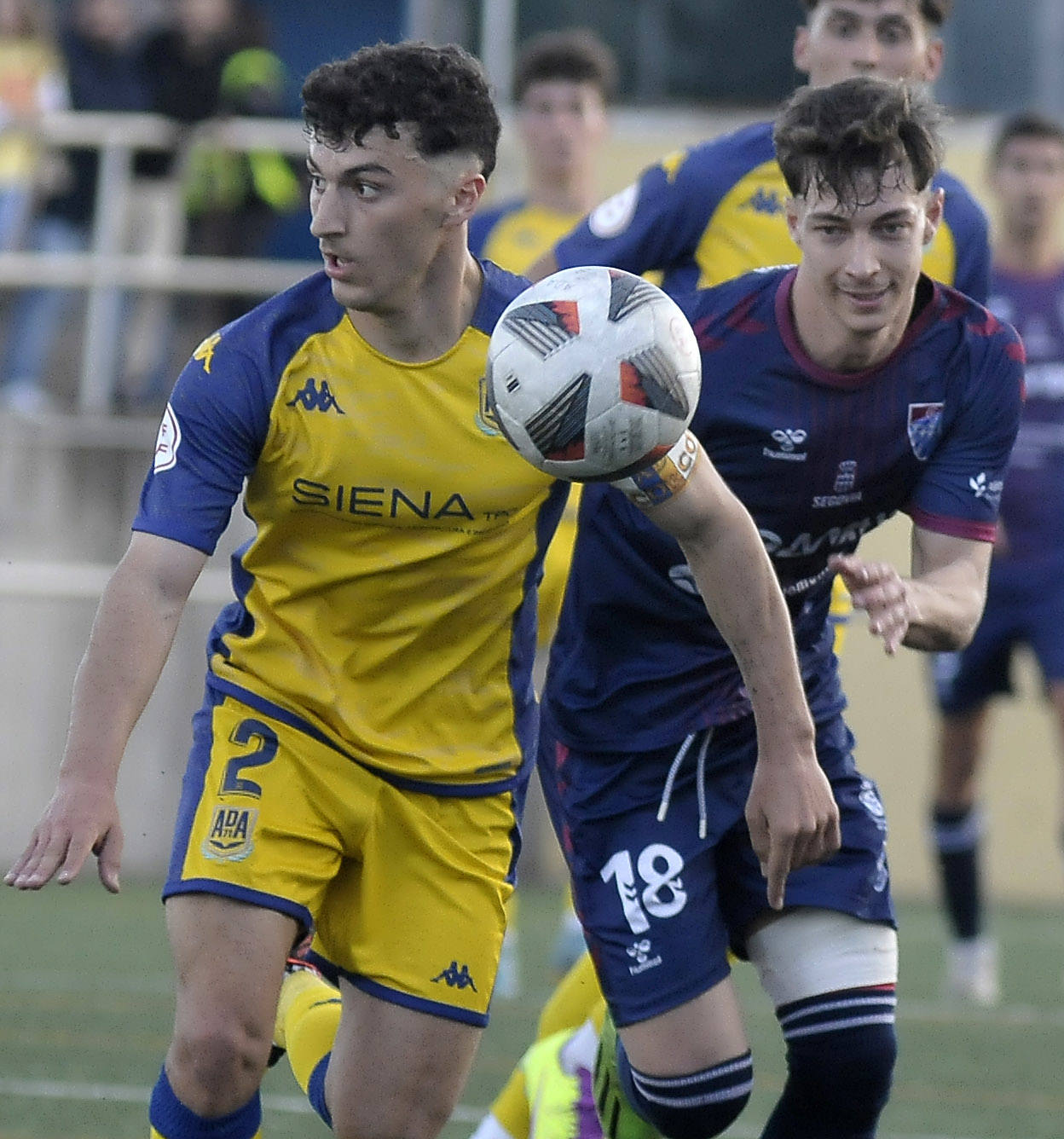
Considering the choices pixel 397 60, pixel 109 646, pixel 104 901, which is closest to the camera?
pixel 109 646

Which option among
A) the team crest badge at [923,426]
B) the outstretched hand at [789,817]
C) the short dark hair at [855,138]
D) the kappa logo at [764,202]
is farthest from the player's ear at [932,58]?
the outstretched hand at [789,817]

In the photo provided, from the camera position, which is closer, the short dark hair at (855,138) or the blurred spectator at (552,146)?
the short dark hair at (855,138)

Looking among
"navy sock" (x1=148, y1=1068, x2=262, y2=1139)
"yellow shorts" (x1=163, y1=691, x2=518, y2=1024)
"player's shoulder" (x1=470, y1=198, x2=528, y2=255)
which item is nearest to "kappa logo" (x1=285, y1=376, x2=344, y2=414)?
"yellow shorts" (x1=163, y1=691, x2=518, y2=1024)

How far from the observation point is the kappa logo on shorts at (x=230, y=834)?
12.4ft

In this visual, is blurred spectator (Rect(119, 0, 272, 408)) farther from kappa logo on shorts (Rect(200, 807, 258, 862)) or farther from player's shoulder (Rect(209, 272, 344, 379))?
kappa logo on shorts (Rect(200, 807, 258, 862))

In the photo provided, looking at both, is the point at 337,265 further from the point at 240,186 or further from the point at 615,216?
the point at 240,186

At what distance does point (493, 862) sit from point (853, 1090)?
0.75 metres

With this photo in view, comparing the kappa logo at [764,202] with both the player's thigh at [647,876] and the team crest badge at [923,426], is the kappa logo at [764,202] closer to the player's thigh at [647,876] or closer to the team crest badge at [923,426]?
the team crest badge at [923,426]

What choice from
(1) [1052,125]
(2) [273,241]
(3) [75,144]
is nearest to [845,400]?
(1) [1052,125]

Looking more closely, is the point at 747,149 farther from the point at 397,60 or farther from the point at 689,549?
the point at 689,549

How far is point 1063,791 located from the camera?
10.8 meters

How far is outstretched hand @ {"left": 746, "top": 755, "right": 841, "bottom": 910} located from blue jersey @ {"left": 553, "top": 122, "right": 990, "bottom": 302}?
1612 millimetres

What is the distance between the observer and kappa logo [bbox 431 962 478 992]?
395cm

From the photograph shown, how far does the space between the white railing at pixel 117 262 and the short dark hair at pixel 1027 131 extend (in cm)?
390
